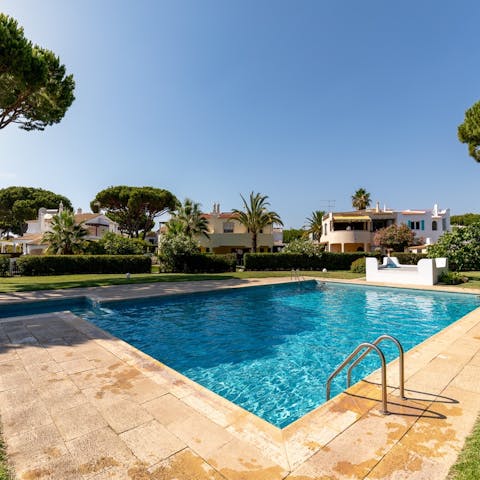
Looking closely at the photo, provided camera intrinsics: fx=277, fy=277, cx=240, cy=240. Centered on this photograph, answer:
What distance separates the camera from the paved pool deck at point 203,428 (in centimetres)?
278

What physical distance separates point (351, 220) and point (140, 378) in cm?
4220

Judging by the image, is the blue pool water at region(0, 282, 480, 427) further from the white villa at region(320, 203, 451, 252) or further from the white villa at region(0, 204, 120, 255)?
the white villa at region(0, 204, 120, 255)

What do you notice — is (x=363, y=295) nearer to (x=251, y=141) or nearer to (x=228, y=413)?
(x=228, y=413)

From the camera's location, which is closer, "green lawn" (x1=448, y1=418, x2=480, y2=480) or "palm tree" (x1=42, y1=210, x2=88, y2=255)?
"green lawn" (x1=448, y1=418, x2=480, y2=480)

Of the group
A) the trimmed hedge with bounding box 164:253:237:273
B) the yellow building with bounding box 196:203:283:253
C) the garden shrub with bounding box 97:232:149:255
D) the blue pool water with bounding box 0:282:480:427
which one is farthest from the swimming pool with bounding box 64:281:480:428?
the yellow building with bounding box 196:203:283:253

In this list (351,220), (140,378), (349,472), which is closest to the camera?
(349,472)

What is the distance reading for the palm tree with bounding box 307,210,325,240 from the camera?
55.3 m

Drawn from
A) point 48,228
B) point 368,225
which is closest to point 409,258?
point 368,225

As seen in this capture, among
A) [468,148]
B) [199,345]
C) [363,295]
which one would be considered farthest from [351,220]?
[199,345]

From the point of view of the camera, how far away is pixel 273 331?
33.2 feet

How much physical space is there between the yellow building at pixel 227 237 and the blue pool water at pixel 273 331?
86.5 feet

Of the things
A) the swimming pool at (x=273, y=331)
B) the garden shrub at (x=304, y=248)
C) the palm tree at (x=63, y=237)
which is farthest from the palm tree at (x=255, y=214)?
the swimming pool at (x=273, y=331)

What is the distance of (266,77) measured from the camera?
65.5ft

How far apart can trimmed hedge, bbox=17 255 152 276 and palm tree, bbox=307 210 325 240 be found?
3759 centimetres
